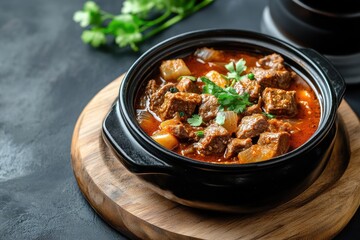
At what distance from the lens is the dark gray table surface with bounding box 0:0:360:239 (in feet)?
13.0

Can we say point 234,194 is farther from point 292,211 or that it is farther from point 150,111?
point 150,111

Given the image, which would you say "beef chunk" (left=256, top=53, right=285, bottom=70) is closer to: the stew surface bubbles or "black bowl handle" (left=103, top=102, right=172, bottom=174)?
the stew surface bubbles

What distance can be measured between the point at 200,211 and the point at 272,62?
4.02 ft

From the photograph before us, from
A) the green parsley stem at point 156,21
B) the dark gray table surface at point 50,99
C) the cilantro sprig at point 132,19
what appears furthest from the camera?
the green parsley stem at point 156,21

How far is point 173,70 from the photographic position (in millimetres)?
4195

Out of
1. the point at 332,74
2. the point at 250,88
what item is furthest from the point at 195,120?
the point at 332,74

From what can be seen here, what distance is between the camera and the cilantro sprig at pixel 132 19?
5309 mm

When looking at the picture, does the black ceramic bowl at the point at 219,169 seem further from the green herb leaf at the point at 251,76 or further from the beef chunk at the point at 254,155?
the green herb leaf at the point at 251,76

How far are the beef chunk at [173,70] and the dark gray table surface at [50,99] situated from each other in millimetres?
950

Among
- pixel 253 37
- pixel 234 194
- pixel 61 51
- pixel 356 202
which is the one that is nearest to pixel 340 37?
pixel 253 37

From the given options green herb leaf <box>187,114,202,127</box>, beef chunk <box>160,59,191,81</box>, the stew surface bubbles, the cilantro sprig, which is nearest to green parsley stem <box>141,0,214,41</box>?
the cilantro sprig

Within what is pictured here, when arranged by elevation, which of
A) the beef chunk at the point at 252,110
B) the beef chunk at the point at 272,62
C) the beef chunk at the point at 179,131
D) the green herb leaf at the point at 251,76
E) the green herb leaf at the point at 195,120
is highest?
the beef chunk at the point at 272,62

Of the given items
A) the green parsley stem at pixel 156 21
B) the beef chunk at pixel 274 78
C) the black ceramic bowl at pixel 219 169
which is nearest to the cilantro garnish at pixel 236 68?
the beef chunk at pixel 274 78

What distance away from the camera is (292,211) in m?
3.68
